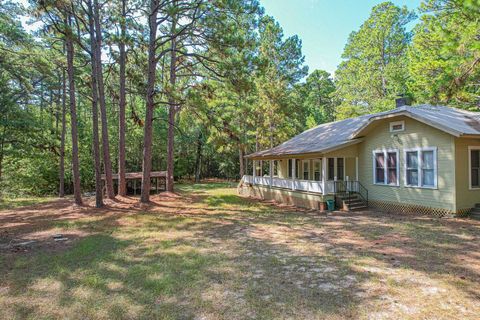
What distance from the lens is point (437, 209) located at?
10500 mm

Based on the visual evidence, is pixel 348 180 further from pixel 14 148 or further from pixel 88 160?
pixel 88 160

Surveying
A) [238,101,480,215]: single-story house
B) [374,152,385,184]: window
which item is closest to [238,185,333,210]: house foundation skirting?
[238,101,480,215]: single-story house

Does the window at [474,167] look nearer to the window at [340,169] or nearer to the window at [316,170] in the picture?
the window at [340,169]

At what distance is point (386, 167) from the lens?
12.4 meters

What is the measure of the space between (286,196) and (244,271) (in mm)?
10980

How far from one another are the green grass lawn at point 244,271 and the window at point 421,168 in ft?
5.68

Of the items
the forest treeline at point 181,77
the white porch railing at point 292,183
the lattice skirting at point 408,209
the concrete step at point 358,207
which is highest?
the forest treeline at point 181,77

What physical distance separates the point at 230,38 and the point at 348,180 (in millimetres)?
8675

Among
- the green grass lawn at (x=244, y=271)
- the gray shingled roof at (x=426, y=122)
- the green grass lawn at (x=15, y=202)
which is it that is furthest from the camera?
the green grass lawn at (x=15, y=202)

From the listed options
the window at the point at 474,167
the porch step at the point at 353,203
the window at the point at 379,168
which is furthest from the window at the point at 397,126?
the porch step at the point at 353,203

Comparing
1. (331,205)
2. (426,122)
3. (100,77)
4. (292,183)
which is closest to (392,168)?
(426,122)

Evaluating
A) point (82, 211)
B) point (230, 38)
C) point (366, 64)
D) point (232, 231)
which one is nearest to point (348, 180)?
point (232, 231)

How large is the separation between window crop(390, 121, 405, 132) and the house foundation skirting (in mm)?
3990

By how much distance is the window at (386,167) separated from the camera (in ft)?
39.7
